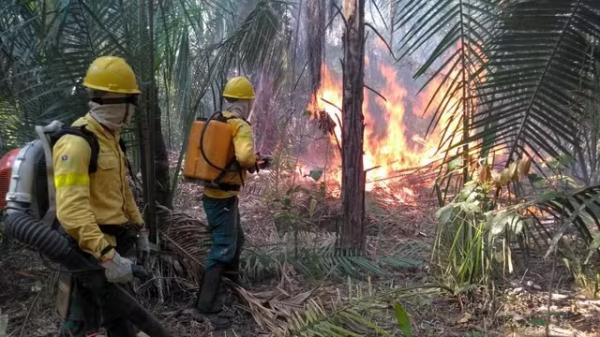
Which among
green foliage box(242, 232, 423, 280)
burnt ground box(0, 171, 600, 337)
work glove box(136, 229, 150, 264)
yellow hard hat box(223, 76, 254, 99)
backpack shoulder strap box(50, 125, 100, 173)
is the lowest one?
burnt ground box(0, 171, 600, 337)

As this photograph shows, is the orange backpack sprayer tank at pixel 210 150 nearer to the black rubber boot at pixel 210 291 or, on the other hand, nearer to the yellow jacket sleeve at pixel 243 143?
the yellow jacket sleeve at pixel 243 143

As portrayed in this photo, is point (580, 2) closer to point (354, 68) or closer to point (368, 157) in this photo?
point (354, 68)

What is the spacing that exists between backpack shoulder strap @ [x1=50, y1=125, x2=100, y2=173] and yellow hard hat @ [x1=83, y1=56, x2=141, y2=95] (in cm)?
25

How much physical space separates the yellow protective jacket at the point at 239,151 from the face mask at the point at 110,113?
1.21 m

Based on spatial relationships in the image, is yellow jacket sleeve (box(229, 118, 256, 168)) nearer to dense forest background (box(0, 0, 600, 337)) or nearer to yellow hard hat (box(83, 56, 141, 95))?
dense forest background (box(0, 0, 600, 337))

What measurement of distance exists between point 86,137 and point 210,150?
1.43 m

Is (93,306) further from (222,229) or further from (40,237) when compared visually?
(222,229)

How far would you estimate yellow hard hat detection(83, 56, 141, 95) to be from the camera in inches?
115

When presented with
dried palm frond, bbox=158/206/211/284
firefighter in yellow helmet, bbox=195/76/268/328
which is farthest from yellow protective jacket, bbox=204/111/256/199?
dried palm frond, bbox=158/206/211/284

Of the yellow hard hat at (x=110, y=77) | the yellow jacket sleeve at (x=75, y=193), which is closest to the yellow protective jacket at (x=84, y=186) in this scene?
the yellow jacket sleeve at (x=75, y=193)

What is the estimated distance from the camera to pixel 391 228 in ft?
25.9

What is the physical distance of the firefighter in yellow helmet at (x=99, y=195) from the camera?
8.76 ft

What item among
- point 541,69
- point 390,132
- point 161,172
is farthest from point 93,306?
point 390,132

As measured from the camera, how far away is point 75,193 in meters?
2.66
